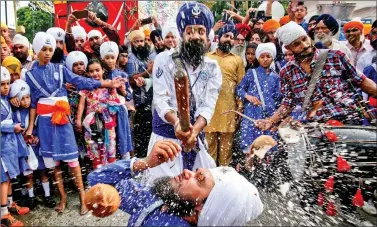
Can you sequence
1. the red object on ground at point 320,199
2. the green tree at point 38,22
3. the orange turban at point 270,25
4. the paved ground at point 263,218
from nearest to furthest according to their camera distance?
1. the red object on ground at point 320,199
2. the paved ground at point 263,218
3. the orange turban at point 270,25
4. the green tree at point 38,22

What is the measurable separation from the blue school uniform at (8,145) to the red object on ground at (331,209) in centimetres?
374

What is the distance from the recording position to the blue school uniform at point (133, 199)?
2.31m

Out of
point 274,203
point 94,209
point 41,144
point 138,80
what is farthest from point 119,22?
point 94,209

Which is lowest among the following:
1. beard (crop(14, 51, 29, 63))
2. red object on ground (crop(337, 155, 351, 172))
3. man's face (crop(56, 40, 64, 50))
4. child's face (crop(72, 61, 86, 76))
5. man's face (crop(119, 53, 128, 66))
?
red object on ground (crop(337, 155, 351, 172))

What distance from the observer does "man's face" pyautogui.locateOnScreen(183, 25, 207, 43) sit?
3010mm

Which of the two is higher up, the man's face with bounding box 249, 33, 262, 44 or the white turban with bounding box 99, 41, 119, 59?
the man's face with bounding box 249, 33, 262, 44

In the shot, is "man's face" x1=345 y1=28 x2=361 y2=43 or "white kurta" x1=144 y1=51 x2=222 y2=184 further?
"man's face" x1=345 y1=28 x2=361 y2=43

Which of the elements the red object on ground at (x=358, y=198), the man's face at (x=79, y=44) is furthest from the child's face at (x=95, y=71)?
the red object on ground at (x=358, y=198)

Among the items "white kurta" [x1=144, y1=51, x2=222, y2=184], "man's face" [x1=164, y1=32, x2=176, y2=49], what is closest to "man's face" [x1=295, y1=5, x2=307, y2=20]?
"man's face" [x1=164, y1=32, x2=176, y2=49]

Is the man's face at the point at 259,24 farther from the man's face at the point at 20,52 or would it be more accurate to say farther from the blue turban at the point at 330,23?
the man's face at the point at 20,52

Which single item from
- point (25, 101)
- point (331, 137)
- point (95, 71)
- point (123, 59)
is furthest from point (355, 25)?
point (25, 101)

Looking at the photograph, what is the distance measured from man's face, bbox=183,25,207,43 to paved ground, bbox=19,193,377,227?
2.25m

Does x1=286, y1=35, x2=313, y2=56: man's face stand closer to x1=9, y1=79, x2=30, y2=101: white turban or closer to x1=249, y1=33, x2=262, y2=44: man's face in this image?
x1=249, y1=33, x2=262, y2=44: man's face

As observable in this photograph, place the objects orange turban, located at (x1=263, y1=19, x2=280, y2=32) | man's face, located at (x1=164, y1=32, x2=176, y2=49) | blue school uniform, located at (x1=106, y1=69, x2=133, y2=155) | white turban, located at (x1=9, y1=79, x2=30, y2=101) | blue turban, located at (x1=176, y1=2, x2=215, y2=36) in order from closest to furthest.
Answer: blue turban, located at (x1=176, y1=2, x2=215, y2=36) < white turban, located at (x1=9, y1=79, x2=30, y2=101) < blue school uniform, located at (x1=106, y1=69, x2=133, y2=155) < man's face, located at (x1=164, y1=32, x2=176, y2=49) < orange turban, located at (x1=263, y1=19, x2=280, y2=32)
